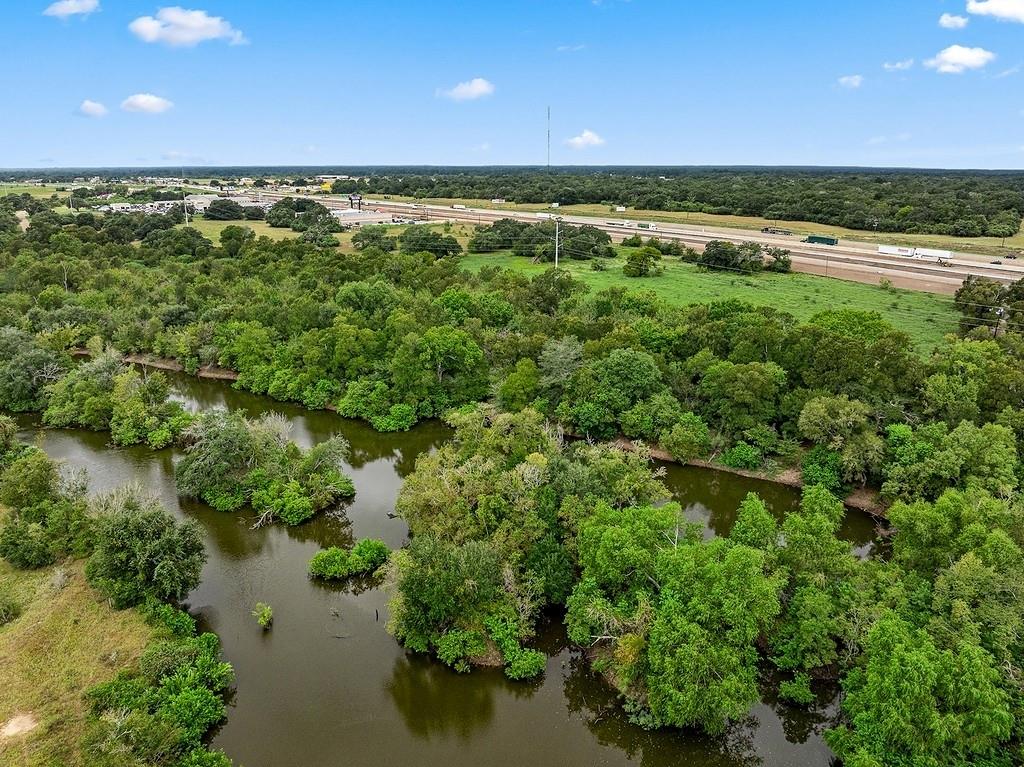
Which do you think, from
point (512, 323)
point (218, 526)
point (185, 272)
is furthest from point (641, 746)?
point (185, 272)

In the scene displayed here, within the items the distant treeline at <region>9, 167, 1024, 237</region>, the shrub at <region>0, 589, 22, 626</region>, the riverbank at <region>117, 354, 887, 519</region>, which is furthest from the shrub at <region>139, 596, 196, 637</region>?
the distant treeline at <region>9, 167, 1024, 237</region>

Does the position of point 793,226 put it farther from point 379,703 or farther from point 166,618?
point 166,618

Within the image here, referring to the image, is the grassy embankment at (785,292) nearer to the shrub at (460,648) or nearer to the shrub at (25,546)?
the shrub at (460,648)

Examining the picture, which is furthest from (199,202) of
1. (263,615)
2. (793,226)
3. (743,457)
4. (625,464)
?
(625,464)

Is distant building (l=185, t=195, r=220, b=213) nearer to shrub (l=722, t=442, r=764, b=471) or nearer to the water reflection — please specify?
shrub (l=722, t=442, r=764, b=471)

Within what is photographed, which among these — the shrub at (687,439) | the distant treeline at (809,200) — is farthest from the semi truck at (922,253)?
the shrub at (687,439)

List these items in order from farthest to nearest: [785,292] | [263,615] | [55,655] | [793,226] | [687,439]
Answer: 1. [793,226]
2. [785,292]
3. [687,439]
4. [263,615]
5. [55,655]
